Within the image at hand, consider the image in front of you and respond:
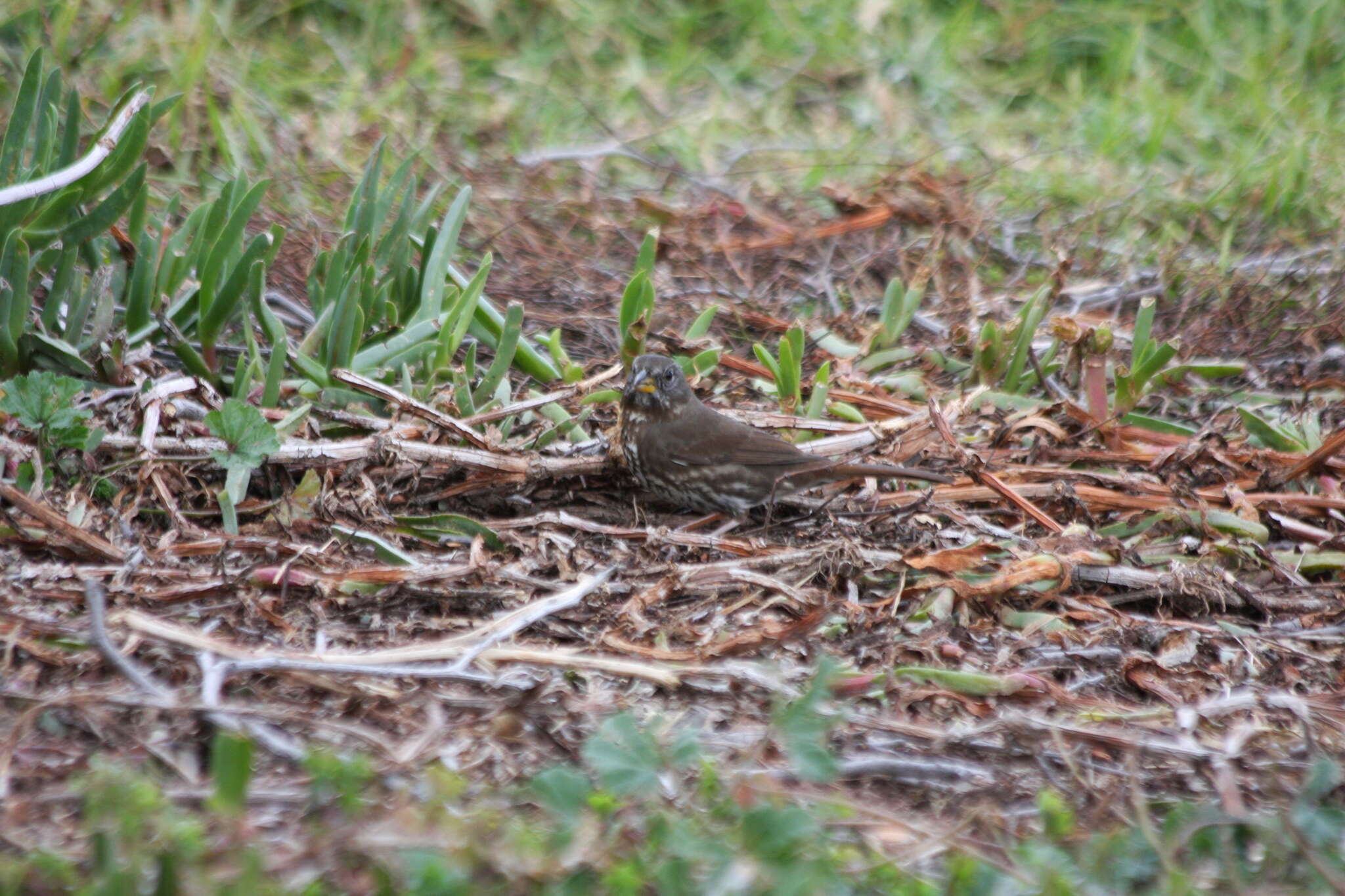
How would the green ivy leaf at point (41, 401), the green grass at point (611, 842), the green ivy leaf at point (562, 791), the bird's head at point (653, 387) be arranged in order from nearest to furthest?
the green grass at point (611, 842)
the green ivy leaf at point (562, 791)
the green ivy leaf at point (41, 401)
the bird's head at point (653, 387)

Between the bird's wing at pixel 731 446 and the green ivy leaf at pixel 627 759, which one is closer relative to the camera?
the green ivy leaf at pixel 627 759

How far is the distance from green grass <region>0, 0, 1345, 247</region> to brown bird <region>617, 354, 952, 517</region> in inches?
83.1

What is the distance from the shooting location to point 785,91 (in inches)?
321

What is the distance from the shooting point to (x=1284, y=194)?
6.53 m

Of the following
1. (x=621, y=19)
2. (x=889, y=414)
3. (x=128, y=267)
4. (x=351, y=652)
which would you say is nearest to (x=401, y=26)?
(x=621, y=19)

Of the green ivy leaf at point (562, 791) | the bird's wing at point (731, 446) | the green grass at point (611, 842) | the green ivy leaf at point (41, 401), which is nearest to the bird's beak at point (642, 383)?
the bird's wing at point (731, 446)

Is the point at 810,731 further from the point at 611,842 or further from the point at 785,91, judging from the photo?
the point at 785,91

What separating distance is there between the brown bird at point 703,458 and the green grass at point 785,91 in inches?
83.1

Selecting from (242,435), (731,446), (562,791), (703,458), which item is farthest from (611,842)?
(731,446)

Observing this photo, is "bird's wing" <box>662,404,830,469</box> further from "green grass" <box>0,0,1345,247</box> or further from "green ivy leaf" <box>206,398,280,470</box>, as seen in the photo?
"green grass" <box>0,0,1345,247</box>

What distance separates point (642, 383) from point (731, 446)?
1.14 ft

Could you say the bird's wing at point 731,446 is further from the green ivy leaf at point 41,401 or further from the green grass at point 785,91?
the green grass at point 785,91

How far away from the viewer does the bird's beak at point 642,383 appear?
4387 millimetres

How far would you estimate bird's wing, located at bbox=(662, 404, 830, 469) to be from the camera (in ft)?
14.0
